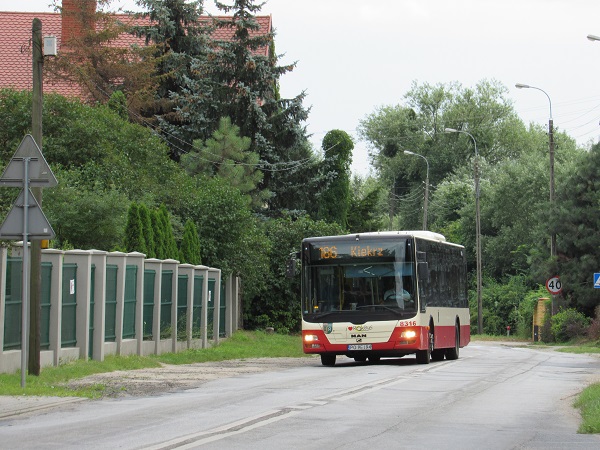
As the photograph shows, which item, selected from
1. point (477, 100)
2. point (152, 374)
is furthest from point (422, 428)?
point (477, 100)

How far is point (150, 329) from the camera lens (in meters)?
27.4

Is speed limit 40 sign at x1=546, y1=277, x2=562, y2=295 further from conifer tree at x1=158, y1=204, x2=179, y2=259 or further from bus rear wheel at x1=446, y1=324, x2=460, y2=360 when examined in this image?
conifer tree at x1=158, y1=204, x2=179, y2=259

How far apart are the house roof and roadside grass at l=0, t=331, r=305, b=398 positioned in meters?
22.9

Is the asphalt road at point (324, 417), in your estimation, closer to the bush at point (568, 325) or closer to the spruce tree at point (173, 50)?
the bush at point (568, 325)

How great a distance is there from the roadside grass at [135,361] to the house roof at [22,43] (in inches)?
901

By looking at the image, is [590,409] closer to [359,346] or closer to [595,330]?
[359,346]

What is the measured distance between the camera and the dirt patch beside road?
58.9 ft

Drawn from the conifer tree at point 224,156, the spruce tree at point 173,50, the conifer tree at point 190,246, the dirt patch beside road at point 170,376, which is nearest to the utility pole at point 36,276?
the dirt patch beside road at point 170,376

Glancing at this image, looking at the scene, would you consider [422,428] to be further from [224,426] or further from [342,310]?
[342,310]

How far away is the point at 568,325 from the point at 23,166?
1501 inches

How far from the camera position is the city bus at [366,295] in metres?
25.4

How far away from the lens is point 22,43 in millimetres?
60625

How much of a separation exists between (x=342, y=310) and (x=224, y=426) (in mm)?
13669

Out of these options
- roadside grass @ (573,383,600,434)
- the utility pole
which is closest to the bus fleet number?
the utility pole
